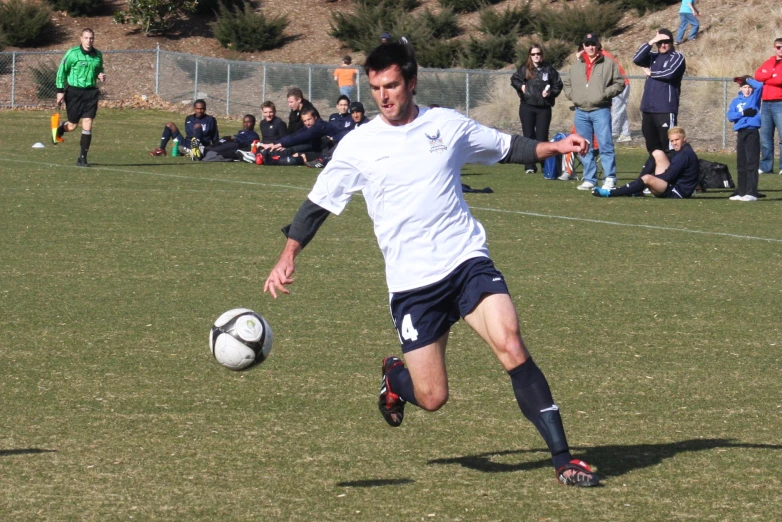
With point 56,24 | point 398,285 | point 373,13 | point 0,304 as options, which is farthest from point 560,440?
point 56,24

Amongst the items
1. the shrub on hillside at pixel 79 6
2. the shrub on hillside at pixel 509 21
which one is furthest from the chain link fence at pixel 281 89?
the shrub on hillside at pixel 509 21

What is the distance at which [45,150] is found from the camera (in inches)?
943

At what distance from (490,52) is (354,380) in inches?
1383

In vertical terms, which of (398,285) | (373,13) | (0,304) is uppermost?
(373,13)

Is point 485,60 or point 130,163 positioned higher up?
point 485,60

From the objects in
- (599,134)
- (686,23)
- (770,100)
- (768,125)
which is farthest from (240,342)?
(686,23)

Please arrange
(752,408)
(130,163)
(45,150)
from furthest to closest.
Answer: (45,150)
(130,163)
(752,408)

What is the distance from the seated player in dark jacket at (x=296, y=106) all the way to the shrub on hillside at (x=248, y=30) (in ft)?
78.8

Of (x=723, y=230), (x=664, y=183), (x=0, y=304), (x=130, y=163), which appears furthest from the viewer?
(x=130, y=163)

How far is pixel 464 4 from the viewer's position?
46.1 metres

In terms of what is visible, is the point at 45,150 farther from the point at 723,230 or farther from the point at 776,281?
the point at 776,281

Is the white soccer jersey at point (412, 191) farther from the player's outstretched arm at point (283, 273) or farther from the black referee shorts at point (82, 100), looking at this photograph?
the black referee shorts at point (82, 100)

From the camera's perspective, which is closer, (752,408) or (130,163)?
(752,408)

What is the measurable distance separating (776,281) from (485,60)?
103ft
